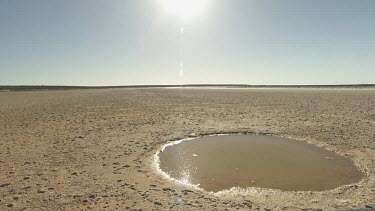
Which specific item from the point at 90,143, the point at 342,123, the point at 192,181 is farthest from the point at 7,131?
the point at 342,123

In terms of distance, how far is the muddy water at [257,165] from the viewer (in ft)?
24.3

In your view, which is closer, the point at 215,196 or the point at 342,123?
the point at 215,196

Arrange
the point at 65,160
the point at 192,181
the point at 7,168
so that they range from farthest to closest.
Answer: the point at 65,160 < the point at 7,168 < the point at 192,181

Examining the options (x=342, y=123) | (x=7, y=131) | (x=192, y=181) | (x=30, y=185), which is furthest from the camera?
(x=342, y=123)

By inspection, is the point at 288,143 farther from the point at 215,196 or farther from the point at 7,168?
the point at 7,168

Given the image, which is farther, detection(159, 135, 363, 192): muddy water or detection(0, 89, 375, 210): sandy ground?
detection(159, 135, 363, 192): muddy water

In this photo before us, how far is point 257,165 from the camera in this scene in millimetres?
8805

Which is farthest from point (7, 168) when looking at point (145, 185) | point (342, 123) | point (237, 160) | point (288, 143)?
point (342, 123)

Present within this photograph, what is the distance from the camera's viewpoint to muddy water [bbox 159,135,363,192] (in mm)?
7406

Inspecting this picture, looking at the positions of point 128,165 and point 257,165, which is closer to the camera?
point 128,165

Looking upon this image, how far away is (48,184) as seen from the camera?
709 cm

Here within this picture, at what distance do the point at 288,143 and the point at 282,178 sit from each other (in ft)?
13.3

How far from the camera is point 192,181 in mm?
7508

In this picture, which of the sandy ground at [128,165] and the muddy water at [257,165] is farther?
the muddy water at [257,165]
